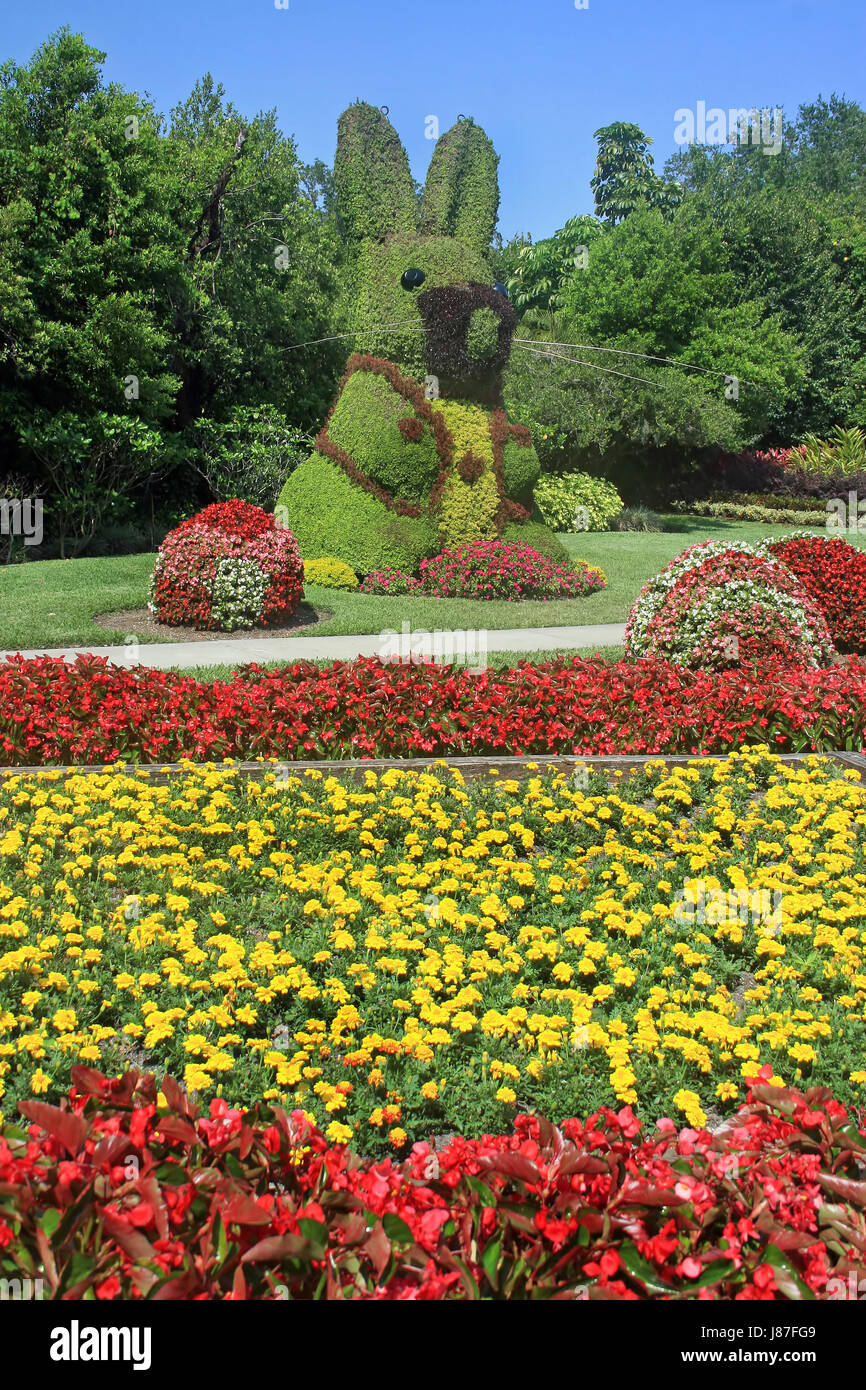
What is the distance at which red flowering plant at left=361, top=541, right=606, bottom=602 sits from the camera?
1311 centimetres

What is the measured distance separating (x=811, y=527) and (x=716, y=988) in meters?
24.3

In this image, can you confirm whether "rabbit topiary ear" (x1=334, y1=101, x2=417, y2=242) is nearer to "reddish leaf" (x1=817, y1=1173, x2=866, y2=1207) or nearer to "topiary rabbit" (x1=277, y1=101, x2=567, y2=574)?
"topiary rabbit" (x1=277, y1=101, x2=567, y2=574)

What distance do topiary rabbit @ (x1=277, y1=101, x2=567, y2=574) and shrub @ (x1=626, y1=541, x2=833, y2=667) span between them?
17.5 ft

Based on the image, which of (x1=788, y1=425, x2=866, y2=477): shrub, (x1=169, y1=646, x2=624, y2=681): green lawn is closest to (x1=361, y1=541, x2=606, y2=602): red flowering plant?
(x1=169, y1=646, x2=624, y2=681): green lawn

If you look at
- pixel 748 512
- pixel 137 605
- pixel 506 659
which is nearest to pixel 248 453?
pixel 137 605

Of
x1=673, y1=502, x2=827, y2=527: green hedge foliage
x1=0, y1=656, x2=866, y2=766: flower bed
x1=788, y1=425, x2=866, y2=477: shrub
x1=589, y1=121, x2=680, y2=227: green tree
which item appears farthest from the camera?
x1=589, y1=121, x2=680, y2=227: green tree

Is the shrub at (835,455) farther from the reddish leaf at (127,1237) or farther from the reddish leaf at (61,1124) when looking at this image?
the reddish leaf at (127,1237)

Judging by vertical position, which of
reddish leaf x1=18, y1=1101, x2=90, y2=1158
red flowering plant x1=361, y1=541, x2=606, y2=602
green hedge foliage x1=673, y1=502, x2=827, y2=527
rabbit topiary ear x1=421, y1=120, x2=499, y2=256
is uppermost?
rabbit topiary ear x1=421, y1=120, x2=499, y2=256

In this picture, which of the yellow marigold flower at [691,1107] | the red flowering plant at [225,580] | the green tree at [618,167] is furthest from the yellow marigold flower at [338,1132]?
the green tree at [618,167]

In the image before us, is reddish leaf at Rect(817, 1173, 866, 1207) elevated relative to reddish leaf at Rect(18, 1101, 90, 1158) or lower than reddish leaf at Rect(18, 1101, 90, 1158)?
lower

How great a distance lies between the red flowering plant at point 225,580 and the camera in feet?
36.6

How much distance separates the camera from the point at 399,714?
20.5 feet

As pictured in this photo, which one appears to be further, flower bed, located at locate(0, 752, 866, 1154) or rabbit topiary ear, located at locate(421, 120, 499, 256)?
rabbit topiary ear, located at locate(421, 120, 499, 256)

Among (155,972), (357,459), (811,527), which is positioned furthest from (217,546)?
(811,527)
